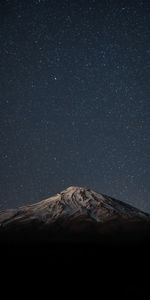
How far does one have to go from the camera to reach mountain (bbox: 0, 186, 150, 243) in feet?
365

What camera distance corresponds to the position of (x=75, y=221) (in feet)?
433

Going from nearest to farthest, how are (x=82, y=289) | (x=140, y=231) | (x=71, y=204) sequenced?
(x=82, y=289)
(x=140, y=231)
(x=71, y=204)

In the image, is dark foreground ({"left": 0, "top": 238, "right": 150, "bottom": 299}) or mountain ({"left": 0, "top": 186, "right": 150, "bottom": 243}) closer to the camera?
dark foreground ({"left": 0, "top": 238, "right": 150, "bottom": 299})

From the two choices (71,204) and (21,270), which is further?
(71,204)

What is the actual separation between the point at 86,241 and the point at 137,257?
33183 mm

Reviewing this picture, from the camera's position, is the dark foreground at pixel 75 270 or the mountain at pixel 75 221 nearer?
the dark foreground at pixel 75 270

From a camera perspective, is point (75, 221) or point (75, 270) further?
point (75, 221)

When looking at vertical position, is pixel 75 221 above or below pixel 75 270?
above

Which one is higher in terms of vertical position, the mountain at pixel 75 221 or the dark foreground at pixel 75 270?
the mountain at pixel 75 221

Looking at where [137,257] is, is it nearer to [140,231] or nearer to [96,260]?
[96,260]

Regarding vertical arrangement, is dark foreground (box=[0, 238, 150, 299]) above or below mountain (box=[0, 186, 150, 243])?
below

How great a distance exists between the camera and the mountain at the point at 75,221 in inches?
4382

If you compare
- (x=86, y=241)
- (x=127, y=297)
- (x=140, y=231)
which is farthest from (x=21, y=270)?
(x=140, y=231)

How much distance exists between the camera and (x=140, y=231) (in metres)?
118
